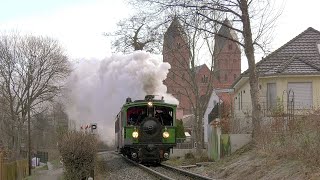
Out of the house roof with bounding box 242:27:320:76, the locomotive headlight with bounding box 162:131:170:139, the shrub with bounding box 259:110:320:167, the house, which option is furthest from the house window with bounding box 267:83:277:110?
the shrub with bounding box 259:110:320:167

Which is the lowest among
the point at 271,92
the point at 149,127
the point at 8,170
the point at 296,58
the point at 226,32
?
the point at 8,170

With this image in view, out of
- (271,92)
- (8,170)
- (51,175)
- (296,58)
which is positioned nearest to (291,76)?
(271,92)

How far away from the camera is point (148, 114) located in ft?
81.9

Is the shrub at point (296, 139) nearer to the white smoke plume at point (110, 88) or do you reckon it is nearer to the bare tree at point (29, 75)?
the white smoke plume at point (110, 88)

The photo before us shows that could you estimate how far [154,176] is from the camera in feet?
65.5

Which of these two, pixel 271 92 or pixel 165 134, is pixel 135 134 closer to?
pixel 165 134

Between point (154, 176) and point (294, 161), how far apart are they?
686 centimetres

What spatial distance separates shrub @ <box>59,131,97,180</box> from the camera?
17469mm

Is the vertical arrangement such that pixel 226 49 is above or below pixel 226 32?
above

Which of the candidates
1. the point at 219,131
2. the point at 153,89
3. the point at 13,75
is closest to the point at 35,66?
the point at 13,75

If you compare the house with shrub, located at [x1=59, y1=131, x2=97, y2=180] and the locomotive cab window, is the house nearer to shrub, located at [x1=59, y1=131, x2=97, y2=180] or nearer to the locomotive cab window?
the locomotive cab window

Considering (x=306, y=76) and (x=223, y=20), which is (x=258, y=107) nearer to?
(x=223, y=20)

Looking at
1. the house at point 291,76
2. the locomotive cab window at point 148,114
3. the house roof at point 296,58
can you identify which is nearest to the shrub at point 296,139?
the locomotive cab window at point 148,114

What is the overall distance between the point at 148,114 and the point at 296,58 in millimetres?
11793
